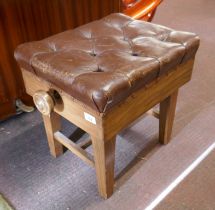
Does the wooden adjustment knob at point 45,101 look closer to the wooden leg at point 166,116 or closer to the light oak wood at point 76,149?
the light oak wood at point 76,149

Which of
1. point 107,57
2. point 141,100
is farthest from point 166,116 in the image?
point 107,57

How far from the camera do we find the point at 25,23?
121 centimetres

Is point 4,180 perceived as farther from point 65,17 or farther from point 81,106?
Answer: point 65,17

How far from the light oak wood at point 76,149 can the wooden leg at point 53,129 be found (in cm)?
3

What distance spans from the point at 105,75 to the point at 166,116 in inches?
18.6

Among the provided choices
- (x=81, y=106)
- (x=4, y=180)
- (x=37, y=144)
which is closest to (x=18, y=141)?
(x=37, y=144)

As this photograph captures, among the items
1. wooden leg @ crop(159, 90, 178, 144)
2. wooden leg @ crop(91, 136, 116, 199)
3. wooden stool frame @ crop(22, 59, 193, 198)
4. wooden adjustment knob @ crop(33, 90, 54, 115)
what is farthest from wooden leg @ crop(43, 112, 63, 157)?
wooden leg @ crop(159, 90, 178, 144)

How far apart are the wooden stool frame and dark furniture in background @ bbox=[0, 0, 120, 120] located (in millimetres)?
303

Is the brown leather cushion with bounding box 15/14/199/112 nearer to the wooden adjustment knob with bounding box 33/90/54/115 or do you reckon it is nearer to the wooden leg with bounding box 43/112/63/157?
the wooden adjustment knob with bounding box 33/90/54/115

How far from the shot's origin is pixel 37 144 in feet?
4.17

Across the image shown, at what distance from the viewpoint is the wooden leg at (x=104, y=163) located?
861 millimetres

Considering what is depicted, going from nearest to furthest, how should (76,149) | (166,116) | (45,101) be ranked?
(45,101) < (76,149) < (166,116)

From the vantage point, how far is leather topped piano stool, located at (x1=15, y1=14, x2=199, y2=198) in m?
0.76

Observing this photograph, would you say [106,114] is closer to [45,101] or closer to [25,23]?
[45,101]
